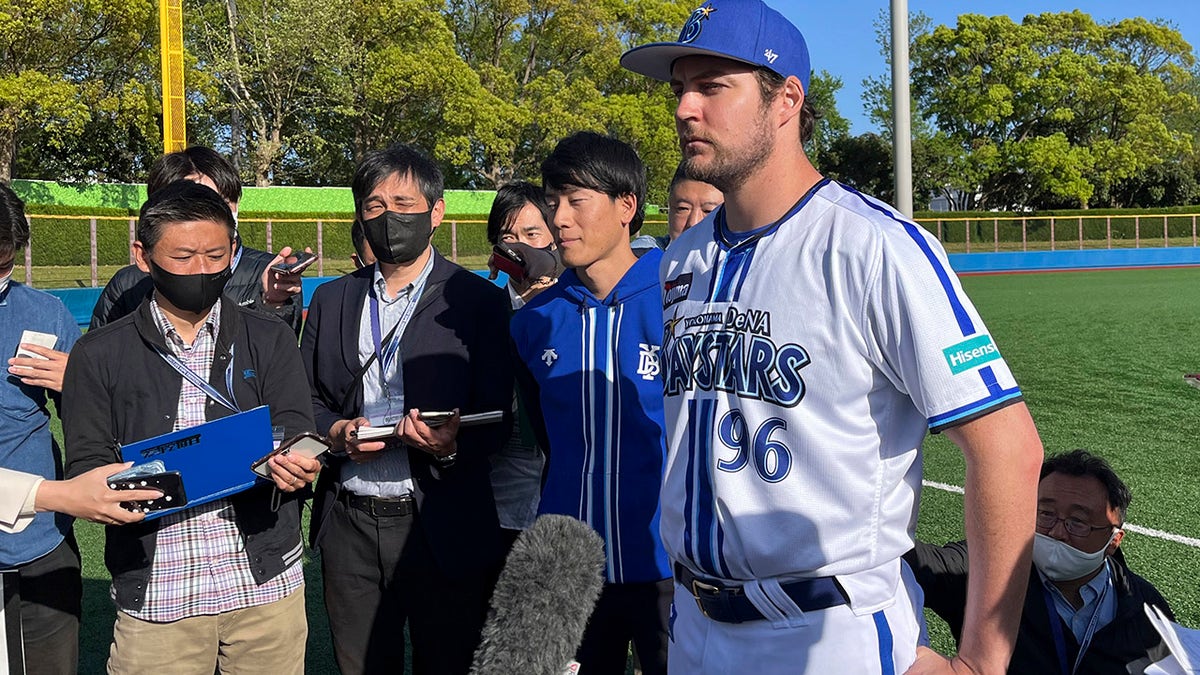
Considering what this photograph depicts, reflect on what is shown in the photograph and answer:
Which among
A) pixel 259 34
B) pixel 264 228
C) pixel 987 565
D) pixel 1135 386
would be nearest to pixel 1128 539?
pixel 987 565

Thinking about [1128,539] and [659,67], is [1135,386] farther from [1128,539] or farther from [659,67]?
[659,67]

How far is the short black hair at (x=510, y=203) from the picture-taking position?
4.39 m

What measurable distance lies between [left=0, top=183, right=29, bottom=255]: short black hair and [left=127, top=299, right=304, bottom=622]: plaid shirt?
499 mm

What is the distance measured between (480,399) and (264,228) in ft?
77.3

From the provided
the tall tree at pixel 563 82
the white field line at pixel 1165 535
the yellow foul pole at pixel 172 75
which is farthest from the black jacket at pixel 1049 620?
the tall tree at pixel 563 82

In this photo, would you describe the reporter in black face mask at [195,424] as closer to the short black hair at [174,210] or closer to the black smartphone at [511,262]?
the short black hair at [174,210]

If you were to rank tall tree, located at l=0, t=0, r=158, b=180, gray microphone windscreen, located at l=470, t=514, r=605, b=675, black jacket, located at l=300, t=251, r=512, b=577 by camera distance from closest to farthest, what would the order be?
1. gray microphone windscreen, located at l=470, t=514, r=605, b=675
2. black jacket, located at l=300, t=251, r=512, b=577
3. tall tree, located at l=0, t=0, r=158, b=180

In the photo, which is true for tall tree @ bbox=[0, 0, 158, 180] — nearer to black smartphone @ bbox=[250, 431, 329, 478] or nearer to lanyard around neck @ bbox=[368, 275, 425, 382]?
lanyard around neck @ bbox=[368, 275, 425, 382]

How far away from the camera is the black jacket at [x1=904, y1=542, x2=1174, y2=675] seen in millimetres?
3078

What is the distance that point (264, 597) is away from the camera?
3.10m

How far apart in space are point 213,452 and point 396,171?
4.24 feet

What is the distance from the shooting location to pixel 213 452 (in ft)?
9.09

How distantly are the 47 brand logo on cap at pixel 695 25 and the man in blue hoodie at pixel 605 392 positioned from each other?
116 centimetres

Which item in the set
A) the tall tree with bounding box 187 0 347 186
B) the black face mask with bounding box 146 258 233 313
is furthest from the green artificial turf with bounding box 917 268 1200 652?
the tall tree with bounding box 187 0 347 186
